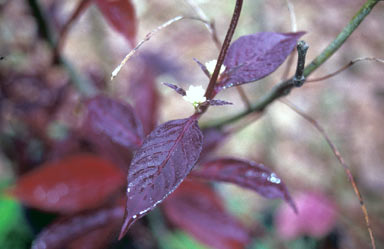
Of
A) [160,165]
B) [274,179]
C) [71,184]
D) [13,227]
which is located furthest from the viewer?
[13,227]

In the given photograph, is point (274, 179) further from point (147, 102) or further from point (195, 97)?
point (147, 102)

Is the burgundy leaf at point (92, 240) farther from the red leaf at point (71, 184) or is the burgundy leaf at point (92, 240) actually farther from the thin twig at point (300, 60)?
the thin twig at point (300, 60)

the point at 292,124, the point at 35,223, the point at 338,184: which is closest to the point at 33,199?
the point at 35,223

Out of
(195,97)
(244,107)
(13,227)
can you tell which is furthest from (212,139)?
(13,227)

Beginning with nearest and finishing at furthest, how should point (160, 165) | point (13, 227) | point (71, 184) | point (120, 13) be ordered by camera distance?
point (160, 165) → point (120, 13) → point (71, 184) → point (13, 227)

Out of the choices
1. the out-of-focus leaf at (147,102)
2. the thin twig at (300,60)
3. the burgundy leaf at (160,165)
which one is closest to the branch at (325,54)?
the thin twig at (300,60)

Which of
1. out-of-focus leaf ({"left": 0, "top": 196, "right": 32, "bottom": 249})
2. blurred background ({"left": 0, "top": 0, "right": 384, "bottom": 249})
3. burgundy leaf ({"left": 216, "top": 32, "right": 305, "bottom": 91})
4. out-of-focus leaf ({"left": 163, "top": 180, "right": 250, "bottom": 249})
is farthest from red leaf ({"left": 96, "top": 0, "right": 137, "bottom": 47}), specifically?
out-of-focus leaf ({"left": 0, "top": 196, "right": 32, "bottom": 249})

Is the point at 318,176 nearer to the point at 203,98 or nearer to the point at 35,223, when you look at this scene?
the point at 35,223
